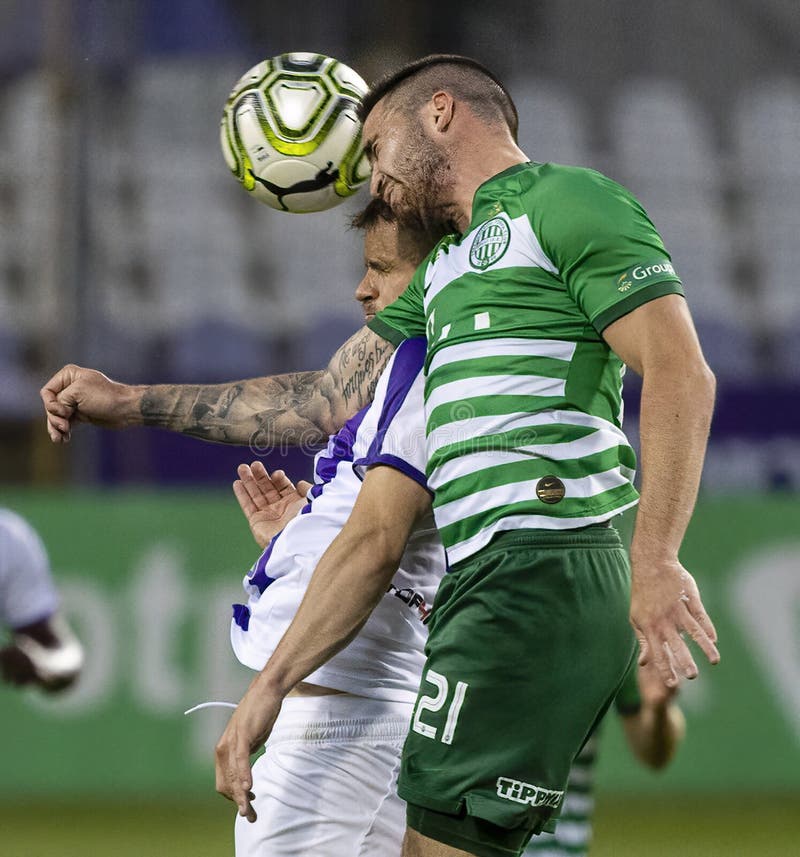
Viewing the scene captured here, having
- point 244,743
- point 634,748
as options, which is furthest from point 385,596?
point 634,748

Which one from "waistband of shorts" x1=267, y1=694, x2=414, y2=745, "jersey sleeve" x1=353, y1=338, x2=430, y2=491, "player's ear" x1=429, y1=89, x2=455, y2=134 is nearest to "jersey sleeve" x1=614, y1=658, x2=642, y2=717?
"waistband of shorts" x1=267, y1=694, x2=414, y2=745

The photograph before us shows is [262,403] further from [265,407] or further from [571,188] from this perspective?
[571,188]

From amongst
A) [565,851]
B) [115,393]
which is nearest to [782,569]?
[565,851]

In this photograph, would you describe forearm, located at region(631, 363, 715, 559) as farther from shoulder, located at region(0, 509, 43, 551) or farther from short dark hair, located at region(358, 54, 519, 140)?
shoulder, located at region(0, 509, 43, 551)

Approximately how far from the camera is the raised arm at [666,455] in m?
2.12

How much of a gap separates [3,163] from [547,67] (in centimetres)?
351

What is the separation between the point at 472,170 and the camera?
8.74ft

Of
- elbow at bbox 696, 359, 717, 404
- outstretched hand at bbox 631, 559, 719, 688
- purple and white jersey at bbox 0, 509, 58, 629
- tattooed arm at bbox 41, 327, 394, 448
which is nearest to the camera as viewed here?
outstretched hand at bbox 631, 559, 719, 688

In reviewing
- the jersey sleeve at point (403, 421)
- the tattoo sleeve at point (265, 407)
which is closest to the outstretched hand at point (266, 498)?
the tattoo sleeve at point (265, 407)

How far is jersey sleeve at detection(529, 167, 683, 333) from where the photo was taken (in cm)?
225

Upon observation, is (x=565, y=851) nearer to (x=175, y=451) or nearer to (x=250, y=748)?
(x=250, y=748)

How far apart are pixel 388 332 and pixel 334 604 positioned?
1.83 feet

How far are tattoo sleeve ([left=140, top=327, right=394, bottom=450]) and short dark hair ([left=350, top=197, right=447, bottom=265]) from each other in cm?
18

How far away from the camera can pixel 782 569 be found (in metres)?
7.04
